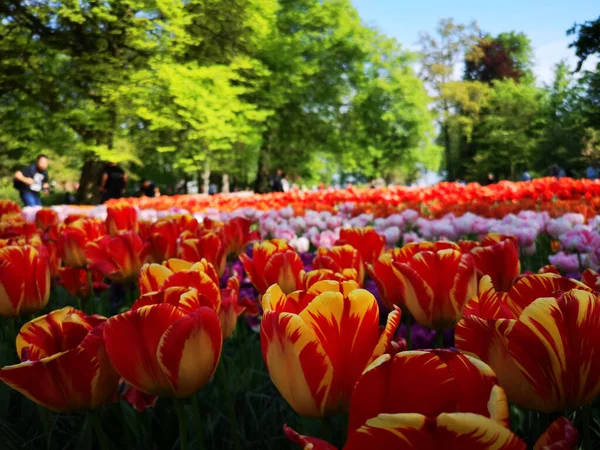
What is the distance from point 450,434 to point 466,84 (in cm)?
3947

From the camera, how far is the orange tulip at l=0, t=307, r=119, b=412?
866 millimetres

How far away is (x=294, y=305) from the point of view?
2.81 ft

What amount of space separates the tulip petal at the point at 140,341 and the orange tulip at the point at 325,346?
19cm

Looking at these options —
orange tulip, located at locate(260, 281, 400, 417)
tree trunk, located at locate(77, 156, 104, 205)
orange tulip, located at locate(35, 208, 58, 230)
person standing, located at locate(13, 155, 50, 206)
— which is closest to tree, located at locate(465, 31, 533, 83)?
tree trunk, located at locate(77, 156, 104, 205)

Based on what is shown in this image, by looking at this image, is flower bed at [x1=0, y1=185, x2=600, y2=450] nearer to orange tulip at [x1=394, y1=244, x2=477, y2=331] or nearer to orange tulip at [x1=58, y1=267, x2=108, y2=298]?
orange tulip at [x1=394, y1=244, x2=477, y2=331]

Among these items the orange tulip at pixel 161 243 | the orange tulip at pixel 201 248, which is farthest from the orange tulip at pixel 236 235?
the orange tulip at pixel 201 248

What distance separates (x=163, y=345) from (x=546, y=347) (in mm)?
565

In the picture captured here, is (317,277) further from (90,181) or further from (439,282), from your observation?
(90,181)

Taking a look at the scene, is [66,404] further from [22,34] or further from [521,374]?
[22,34]

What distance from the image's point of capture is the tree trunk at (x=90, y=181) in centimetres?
2155

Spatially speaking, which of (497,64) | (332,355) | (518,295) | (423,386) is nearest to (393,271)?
(518,295)

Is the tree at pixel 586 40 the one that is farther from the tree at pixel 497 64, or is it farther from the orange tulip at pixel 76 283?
→ the tree at pixel 497 64

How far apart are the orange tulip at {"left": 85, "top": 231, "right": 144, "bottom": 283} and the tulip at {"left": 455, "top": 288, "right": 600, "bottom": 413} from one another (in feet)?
5.12

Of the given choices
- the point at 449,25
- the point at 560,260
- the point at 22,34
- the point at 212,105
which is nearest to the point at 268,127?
the point at 212,105
